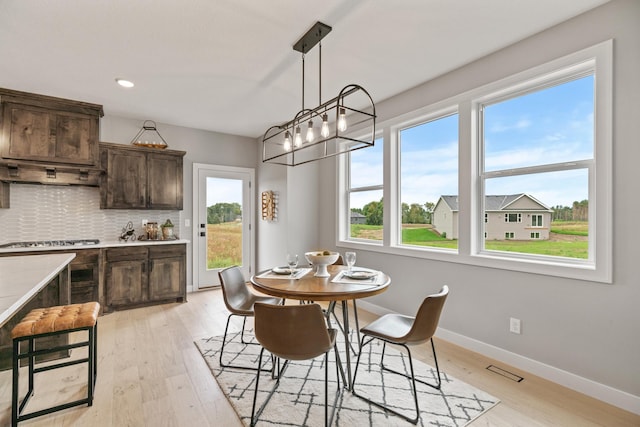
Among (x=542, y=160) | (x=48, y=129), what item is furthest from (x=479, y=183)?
(x=48, y=129)

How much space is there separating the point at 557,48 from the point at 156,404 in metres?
3.82

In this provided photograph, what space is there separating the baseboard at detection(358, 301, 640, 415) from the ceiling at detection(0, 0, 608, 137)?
2.57 metres

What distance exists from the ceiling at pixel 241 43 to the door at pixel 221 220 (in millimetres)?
1671

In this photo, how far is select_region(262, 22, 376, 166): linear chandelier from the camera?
208 cm

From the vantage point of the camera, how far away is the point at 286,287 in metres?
2.12

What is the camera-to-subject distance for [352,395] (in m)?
2.13

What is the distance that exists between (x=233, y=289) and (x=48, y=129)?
122 inches

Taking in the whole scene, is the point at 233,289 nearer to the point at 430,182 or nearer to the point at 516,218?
the point at 430,182

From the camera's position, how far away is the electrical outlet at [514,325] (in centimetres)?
252

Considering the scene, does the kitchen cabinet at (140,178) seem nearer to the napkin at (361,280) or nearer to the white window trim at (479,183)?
the white window trim at (479,183)

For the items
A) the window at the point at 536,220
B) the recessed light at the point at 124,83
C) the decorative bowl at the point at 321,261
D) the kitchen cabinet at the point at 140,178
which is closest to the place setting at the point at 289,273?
the decorative bowl at the point at 321,261

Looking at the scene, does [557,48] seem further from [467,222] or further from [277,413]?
[277,413]

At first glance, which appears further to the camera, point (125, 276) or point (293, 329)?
point (125, 276)

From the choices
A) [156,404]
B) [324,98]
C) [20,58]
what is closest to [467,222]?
[324,98]
